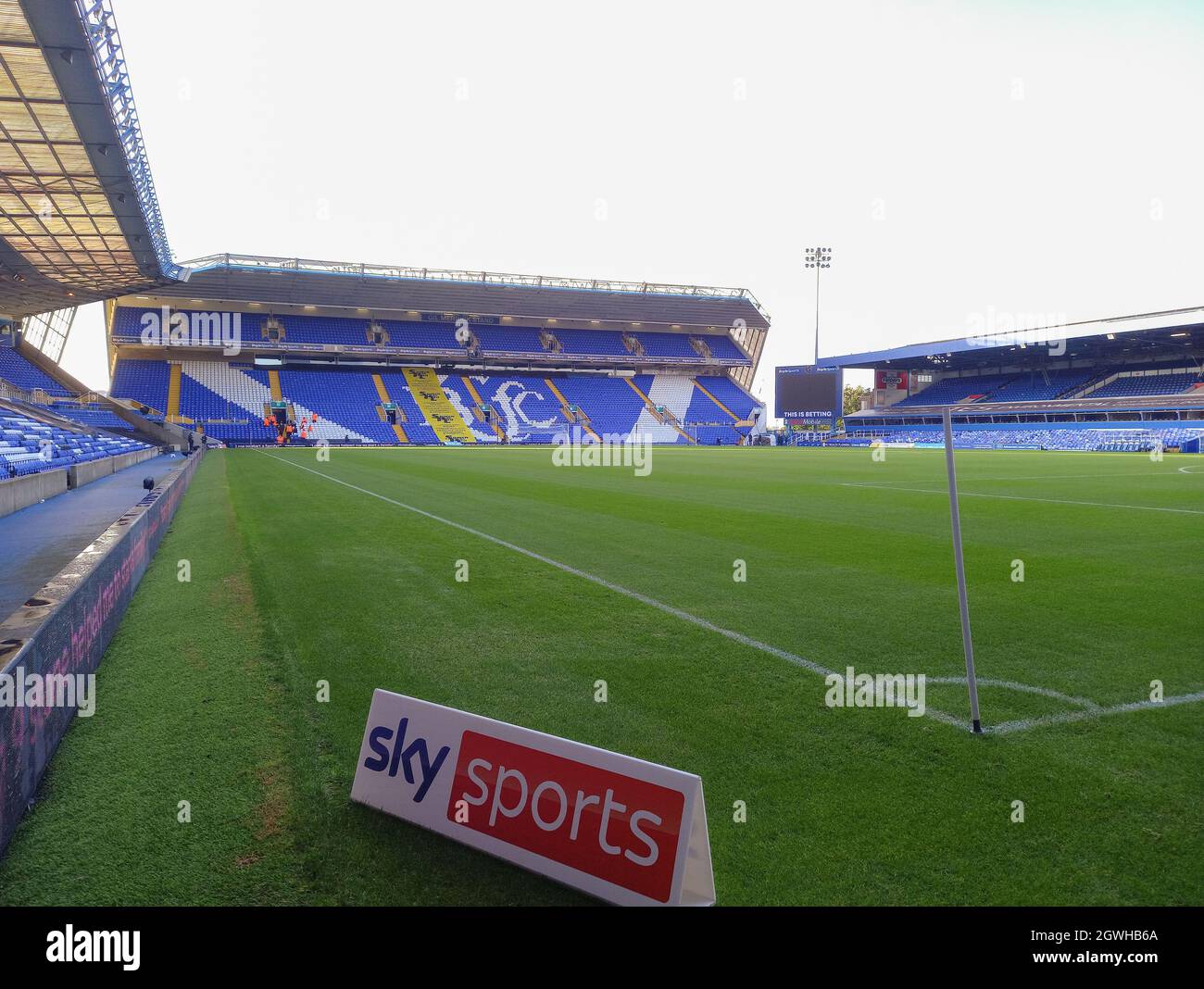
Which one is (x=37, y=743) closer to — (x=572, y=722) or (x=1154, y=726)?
(x=572, y=722)

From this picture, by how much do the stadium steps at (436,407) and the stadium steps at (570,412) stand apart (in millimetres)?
9293

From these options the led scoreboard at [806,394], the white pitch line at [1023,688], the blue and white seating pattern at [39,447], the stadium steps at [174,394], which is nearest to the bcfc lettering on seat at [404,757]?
the white pitch line at [1023,688]

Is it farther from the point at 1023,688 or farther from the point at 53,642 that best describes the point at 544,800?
the point at 1023,688

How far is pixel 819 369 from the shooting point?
63688mm

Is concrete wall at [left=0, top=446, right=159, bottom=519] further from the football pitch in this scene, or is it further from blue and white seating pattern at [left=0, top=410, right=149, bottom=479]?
the football pitch

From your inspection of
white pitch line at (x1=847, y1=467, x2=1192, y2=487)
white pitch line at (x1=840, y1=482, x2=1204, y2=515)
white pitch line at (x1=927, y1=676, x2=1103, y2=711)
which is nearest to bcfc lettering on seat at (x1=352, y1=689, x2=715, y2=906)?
white pitch line at (x1=927, y1=676, x2=1103, y2=711)

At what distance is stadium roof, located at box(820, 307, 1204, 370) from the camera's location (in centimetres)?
4928

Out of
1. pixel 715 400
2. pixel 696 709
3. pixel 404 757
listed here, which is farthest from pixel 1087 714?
pixel 715 400

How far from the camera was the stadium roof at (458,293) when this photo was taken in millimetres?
56031

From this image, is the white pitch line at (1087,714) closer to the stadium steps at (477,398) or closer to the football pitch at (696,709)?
the football pitch at (696,709)

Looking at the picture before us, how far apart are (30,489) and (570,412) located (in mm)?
51764

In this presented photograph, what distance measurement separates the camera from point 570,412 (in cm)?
6562

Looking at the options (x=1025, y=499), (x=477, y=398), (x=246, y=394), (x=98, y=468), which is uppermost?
(x=477, y=398)

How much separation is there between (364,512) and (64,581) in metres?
9.29
